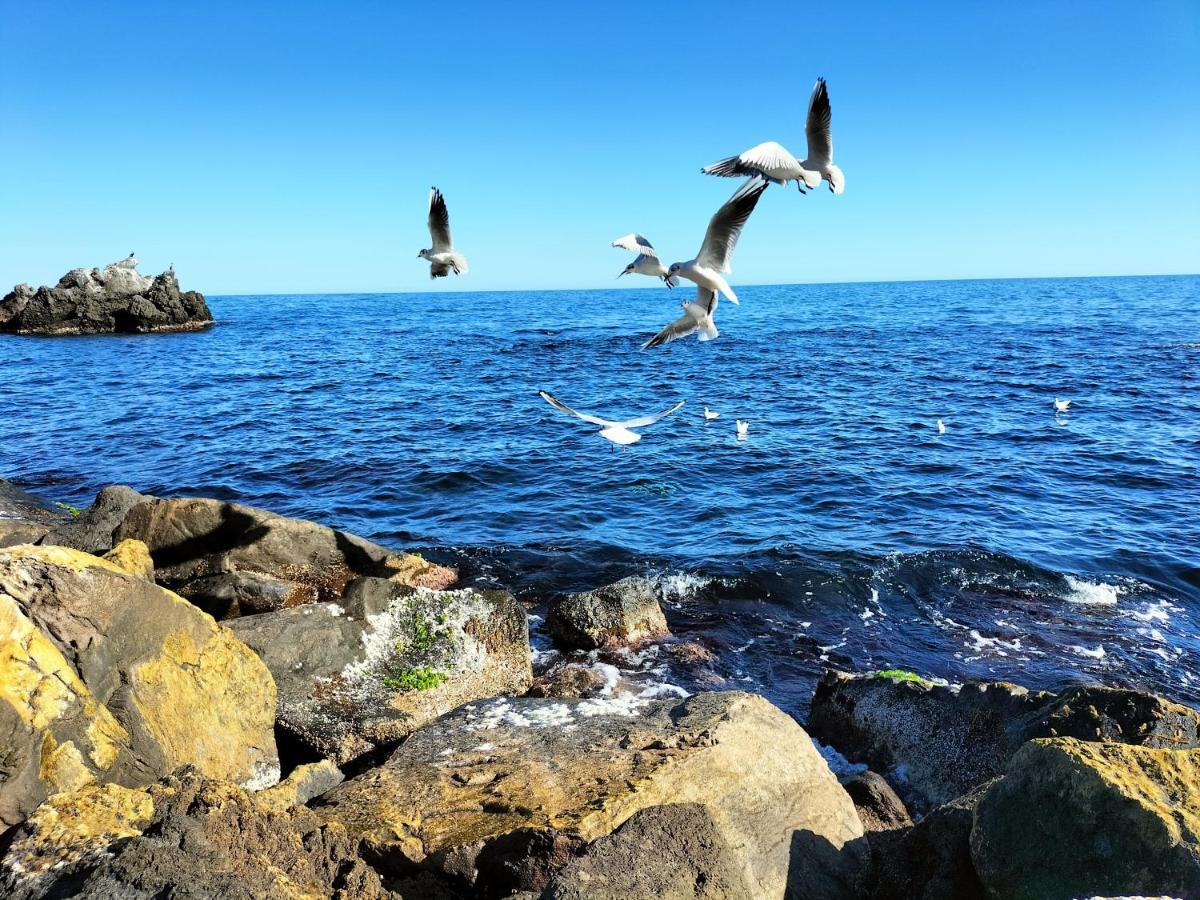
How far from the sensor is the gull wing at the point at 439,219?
10625mm

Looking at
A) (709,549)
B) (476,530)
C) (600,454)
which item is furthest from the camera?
(600,454)

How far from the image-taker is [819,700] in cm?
826

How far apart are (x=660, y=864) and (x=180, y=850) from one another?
2.13 metres

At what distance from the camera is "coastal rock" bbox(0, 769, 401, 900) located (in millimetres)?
3311

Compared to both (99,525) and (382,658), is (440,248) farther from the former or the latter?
(99,525)

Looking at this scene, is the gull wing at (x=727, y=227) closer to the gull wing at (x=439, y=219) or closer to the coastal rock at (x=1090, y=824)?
the gull wing at (x=439, y=219)

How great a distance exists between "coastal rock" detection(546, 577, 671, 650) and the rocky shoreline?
122 centimetres

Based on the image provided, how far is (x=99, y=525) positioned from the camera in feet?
37.4

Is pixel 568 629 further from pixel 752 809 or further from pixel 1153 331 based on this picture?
pixel 1153 331

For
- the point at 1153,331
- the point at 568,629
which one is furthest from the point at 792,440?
the point at 1153,331

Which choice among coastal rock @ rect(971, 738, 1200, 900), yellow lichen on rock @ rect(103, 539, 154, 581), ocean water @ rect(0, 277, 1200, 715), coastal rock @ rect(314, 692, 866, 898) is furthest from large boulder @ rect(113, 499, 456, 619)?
coastal rock @ rect(971, 738, 1200, 900)

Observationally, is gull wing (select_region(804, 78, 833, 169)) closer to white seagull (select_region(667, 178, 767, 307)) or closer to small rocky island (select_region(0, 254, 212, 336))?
white seagull (select_region(667, 178, 767, 307))

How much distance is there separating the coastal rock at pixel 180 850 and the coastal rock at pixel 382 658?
275cm

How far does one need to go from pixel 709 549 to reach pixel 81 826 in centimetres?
1128
